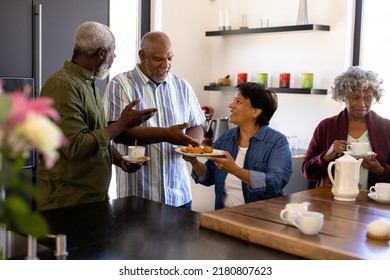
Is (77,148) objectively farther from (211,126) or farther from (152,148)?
(211,126)

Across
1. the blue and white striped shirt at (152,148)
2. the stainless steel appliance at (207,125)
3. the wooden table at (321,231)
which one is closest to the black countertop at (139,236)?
the wooden table at (321,231)

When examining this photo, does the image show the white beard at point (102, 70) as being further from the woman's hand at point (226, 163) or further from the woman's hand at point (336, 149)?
the woman's hand at point (336, 149)

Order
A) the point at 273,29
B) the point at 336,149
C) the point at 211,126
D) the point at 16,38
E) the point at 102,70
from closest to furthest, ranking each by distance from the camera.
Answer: the point at 102,70, the point at 336,149, the point at 16,38, the point at 273,29, the point at 211,126

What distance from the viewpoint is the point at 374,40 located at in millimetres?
4219

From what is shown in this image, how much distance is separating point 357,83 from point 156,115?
3.72ft

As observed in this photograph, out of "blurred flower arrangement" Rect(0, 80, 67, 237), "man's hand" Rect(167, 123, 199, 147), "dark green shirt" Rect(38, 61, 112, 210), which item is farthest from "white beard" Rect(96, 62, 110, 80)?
"blurred flower arrangement" Rect(0, 80, 67, 237)

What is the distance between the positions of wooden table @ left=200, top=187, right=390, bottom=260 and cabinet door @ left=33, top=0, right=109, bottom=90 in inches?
86.7

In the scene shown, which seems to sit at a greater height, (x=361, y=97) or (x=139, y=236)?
(x=361, y=97)

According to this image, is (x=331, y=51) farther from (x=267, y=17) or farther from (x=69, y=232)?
(x=69, y=232)

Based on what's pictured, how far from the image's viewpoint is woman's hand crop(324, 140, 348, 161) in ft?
9.28

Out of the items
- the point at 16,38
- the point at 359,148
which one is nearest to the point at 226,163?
the point at 359,148

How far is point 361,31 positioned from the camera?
4270 mm

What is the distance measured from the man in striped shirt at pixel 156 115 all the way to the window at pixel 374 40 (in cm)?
184
